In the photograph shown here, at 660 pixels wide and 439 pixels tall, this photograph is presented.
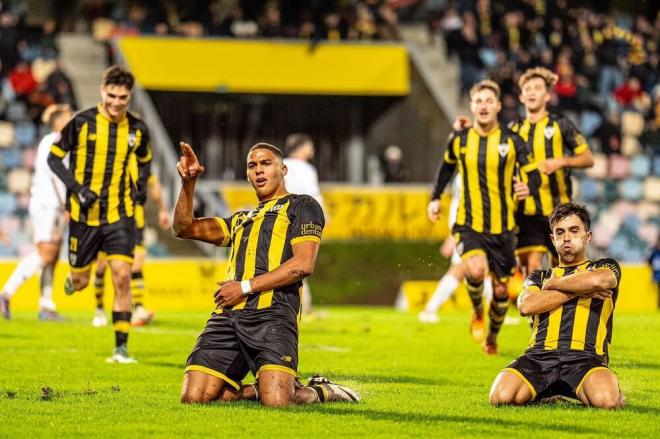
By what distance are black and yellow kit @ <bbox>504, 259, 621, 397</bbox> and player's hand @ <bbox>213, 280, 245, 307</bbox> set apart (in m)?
1.57

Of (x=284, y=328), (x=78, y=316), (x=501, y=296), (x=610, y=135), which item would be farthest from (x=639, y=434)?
(x=610, y=135)

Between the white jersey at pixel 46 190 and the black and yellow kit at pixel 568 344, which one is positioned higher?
the white jersey at pixel 46 190

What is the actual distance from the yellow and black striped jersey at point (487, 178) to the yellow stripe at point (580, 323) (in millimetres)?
3622

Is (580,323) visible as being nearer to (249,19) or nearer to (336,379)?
(336,379)

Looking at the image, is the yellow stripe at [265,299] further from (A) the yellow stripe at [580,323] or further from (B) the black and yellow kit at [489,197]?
(B) the black and yellow kit at [489,197]

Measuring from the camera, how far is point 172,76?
26.1 metres

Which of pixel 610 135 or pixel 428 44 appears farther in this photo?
pixel 428 44

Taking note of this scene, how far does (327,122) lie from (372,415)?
71.9 feet

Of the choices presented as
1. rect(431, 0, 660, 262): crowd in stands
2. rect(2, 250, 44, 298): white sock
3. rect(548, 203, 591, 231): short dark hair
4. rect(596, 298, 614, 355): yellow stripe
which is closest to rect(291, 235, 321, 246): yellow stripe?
rect(548, 203, 591, 231): short dark hair

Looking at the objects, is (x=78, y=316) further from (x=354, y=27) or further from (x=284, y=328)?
(x=354, y=27)

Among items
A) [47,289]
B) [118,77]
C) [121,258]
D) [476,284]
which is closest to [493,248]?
[476,284]

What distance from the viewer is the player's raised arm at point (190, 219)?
7703 mm

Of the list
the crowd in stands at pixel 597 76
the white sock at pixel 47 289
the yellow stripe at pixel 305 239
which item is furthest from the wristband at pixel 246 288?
the crowd in stands at pixel 597 76

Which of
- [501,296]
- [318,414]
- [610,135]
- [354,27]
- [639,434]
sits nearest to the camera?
[639,434]
